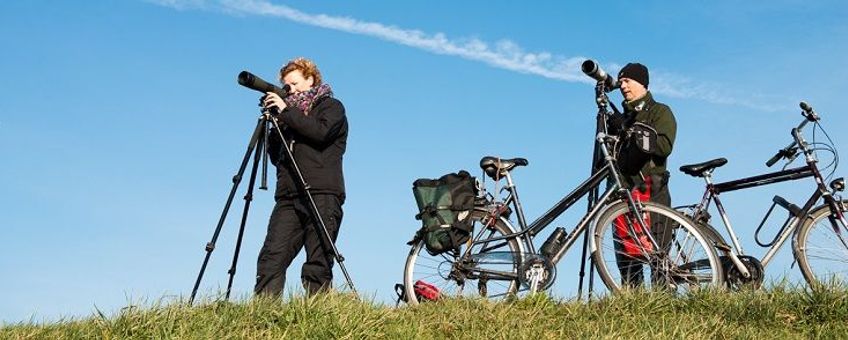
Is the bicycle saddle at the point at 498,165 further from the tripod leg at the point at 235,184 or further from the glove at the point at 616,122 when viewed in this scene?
the tripod leg at the point at 235,184

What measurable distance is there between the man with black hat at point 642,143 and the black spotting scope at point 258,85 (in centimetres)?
319

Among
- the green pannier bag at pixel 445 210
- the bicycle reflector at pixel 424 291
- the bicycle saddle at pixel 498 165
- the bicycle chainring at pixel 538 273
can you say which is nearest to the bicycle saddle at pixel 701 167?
the bicycle saddle at pixel 498 165

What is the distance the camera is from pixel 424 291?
9773 millimetres

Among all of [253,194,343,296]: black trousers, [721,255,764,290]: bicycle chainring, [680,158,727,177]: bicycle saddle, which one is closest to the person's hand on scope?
[253,194,343,296]: black trousers

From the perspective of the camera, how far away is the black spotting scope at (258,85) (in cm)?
941

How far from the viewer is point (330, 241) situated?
30.1ft

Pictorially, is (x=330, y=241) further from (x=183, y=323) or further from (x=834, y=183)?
(x=834, y=183)

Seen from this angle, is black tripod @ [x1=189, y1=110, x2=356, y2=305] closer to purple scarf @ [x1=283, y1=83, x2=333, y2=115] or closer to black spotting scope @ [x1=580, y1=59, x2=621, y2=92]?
purple scarf @ [x1=283, y1=83, x2=333, y2=115]

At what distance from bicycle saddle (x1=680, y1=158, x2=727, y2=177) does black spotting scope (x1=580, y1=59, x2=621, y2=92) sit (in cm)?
113

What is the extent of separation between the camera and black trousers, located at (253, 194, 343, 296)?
9.37 metres

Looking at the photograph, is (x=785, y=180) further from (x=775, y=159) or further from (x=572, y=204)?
(x=572, y=204)

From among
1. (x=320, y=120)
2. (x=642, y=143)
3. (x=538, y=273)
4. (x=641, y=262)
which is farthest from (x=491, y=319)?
(x=320, y=120)

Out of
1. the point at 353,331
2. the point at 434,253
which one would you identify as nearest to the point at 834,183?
the point at 434,253

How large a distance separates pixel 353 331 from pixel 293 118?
9.93 feet
